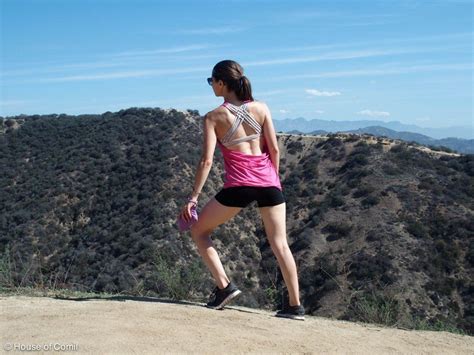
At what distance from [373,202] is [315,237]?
3.89 meters

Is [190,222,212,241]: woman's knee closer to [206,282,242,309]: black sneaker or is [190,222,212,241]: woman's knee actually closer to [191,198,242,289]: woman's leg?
[191,198,242,289]: woman's leg

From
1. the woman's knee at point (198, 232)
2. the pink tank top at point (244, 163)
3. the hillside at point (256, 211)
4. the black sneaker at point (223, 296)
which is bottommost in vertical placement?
the hillside at point (256, 211)

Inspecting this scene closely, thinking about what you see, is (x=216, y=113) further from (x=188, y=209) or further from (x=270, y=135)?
(x=188, y=209)

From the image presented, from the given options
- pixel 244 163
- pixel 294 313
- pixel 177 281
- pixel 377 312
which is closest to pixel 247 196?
pixel 244 163

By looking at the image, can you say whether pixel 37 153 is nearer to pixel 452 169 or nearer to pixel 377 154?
pixel 377 154

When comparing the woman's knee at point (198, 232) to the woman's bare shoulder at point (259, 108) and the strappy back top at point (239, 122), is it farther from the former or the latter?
the woman's bare shoulder at point (259, 108)

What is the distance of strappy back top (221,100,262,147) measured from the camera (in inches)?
163

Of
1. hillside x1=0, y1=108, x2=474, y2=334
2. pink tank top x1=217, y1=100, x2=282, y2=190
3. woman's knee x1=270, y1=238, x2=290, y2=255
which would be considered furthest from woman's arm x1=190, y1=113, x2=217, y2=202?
hillside x1=0, y1=108, x2=474, y2=334

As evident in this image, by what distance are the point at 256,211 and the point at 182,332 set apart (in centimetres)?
2745

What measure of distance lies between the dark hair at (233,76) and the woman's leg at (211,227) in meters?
0.89

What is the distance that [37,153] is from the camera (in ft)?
121

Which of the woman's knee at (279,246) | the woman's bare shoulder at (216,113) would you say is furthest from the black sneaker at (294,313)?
the woman's bare shoulder at (216,113)

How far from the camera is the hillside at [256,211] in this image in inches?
764

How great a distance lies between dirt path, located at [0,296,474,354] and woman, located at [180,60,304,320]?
547 millimetres
